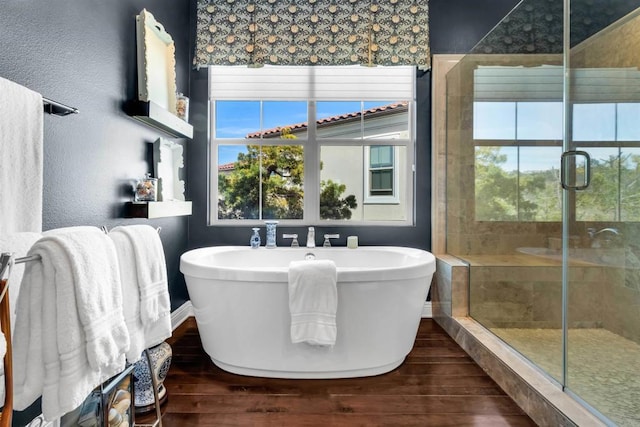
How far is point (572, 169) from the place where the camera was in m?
1.89

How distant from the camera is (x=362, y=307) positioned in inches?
73.5

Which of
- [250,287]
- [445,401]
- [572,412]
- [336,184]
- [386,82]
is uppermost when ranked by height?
[386,82]

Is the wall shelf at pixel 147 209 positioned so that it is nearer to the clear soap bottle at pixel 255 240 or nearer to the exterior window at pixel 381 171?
the clear soap bottle at pixel 255 240

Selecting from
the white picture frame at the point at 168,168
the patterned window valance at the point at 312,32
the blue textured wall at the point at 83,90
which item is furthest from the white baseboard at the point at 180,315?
the patterned window valance at the point at 312,32

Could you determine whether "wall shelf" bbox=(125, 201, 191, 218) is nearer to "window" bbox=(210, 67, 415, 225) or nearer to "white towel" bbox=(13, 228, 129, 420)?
"window" bbox=(210, 67, 415, 225)

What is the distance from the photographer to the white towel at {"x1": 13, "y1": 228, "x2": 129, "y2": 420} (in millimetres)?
871

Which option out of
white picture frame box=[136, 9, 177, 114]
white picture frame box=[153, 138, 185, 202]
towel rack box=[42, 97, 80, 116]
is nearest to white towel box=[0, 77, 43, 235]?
towel rack box=[42, 97, 80, 116]

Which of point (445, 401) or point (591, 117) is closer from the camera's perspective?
point (445, 401)

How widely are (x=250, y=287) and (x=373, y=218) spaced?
60.8 inches

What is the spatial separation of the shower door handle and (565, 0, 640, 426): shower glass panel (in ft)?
0.16

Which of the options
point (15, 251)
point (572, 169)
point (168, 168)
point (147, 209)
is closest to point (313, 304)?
point (147, 209)

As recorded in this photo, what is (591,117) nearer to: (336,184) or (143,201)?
(336,184)

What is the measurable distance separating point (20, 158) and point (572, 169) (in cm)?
248

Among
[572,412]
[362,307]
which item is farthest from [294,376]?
[572,412]
